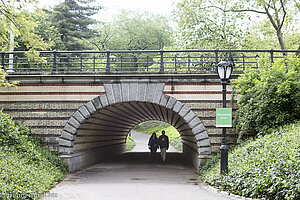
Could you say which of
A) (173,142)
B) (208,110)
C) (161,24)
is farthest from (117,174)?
(161,24)

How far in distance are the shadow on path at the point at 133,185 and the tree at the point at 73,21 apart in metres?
18.4

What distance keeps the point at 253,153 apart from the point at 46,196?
6134 millimetres

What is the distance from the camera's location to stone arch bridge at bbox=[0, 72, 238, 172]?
1341 centimetres

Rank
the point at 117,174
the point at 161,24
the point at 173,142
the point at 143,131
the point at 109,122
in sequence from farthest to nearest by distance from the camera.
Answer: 1. the point at 143,131
2. the point at 161,24
3. the point at 173,142
4. the point at 109,122
5. the point at 117,174

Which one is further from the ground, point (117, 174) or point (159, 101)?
point (159, 101)

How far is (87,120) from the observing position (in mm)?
14117

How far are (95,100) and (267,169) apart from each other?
7442mm

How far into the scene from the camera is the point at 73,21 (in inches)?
1318

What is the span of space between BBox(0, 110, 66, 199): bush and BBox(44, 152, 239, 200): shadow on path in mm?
467

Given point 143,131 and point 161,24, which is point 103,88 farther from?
point 143,131

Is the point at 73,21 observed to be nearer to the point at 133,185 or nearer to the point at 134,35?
the point at 134,35

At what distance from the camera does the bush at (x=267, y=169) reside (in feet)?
24.1

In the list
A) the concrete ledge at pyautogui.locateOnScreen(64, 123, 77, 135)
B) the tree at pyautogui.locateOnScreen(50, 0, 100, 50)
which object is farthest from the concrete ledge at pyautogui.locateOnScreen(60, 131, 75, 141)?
the tree at pyautogui.locateOnScreen(50, 0, 100, 50)

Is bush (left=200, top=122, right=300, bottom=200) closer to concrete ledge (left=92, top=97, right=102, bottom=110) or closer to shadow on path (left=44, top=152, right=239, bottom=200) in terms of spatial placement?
shadow on path (left=44, top=152, right=239, bottom=200)
